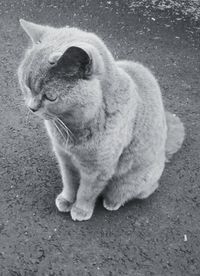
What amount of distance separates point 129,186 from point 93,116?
73 centimetres

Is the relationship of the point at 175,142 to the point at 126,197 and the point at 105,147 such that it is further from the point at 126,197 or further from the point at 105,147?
the point at 105,147

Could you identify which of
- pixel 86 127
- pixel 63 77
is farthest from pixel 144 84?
pixel 63 77

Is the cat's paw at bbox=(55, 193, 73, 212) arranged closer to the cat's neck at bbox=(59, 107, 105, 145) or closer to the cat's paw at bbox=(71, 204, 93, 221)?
the cat's paw at bbox=(71, 204, 93, 221)

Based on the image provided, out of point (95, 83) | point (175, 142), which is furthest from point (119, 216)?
point (95, 83)

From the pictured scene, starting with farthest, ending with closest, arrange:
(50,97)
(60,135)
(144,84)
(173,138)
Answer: (173,138) < (144,84) < (60,135) < (50,97)

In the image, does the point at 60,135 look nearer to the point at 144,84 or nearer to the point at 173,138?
the point at 144,84

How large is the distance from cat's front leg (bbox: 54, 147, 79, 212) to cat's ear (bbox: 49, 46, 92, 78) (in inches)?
26.0

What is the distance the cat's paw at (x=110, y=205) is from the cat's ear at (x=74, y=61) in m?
1.09

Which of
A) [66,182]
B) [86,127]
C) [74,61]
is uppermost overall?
[74,61]

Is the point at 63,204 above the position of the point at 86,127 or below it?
below

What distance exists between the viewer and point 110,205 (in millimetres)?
2574

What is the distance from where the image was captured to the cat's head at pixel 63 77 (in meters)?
1.71

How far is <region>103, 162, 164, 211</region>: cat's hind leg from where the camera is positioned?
2.44 meters

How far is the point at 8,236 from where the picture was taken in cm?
242
